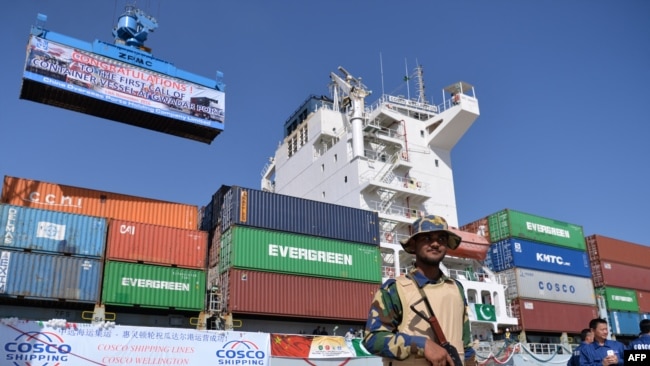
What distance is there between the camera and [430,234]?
3.54 m

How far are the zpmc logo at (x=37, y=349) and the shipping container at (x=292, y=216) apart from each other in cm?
1151

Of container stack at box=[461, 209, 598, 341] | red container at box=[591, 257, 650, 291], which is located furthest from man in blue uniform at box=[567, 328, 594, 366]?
red container at box=[591, 257, 650, 291]

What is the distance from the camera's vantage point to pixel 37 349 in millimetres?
16312

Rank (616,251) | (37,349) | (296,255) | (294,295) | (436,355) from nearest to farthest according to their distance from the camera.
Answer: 1. (436,355)
2. (37,349)
3. (294,295)
4. (296,255)
5. (616,251)

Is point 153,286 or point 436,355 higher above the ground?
point 153,286

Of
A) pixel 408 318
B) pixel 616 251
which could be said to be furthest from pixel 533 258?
pixel 408 318

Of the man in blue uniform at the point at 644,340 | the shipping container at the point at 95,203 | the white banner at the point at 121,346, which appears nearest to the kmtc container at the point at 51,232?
the shipping container at the point at 95,203

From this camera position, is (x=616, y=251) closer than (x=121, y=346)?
No

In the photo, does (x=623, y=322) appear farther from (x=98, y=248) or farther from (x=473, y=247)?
(x=98, y=248)

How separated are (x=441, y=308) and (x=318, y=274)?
83.5 feet

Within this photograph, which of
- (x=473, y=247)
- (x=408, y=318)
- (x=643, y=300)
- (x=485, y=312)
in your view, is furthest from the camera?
(x=643, y=300)

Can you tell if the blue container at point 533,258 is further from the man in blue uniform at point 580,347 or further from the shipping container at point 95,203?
the man in blue uniform at point 580,347

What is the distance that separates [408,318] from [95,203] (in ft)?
86.4

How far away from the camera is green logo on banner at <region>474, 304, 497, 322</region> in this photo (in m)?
33.6
